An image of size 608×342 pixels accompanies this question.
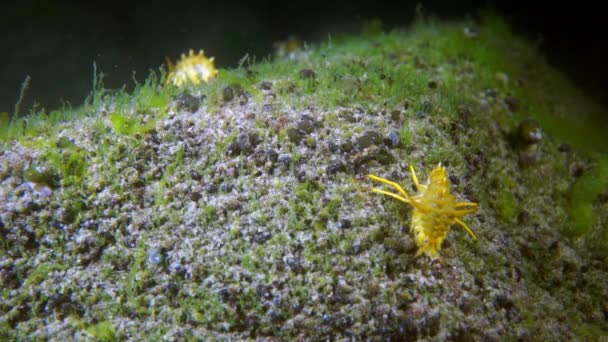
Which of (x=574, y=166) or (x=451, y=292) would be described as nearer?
(x=451, y=292)

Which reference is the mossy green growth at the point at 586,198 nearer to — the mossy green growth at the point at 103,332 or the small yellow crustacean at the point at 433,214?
the small yellow crustacean at the point at 433,214

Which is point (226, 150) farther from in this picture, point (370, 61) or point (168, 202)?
point (370, 61)

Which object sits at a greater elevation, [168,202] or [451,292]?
[168,202]

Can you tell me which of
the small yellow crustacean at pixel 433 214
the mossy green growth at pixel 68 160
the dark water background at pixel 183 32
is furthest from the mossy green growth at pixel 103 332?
the dark water background at pixel 183 32

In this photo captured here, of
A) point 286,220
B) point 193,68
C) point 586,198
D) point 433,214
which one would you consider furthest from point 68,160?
point 586,198

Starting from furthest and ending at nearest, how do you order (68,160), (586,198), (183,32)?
(183,32) → (586,198) → (68,160)

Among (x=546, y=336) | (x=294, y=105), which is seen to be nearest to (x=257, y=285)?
(x=294, y=105)

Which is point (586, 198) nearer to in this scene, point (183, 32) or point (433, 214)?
point (433, 214)
